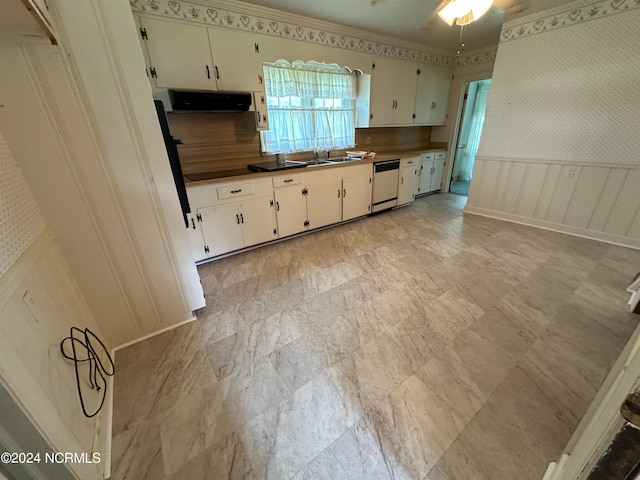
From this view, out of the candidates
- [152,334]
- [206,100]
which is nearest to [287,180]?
[206,100]

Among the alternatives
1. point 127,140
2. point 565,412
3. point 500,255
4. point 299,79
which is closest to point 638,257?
point 500,255

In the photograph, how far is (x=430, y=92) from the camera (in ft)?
14.8

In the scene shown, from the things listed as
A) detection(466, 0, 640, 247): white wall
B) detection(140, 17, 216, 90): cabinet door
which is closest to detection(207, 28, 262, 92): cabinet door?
detection(140, 17, 216, 90): cabinet door

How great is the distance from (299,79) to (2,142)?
2942 millimetres

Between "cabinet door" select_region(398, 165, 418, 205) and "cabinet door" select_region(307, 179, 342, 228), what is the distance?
132 centimetres

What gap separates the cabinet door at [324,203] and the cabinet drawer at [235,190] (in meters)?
0.77

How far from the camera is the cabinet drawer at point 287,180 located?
2.90m

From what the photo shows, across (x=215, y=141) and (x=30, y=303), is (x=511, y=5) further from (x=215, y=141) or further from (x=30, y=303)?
(x=30, y=303)

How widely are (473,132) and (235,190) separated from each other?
5.97 meters

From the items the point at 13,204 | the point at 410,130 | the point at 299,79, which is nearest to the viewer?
the point at 13,204

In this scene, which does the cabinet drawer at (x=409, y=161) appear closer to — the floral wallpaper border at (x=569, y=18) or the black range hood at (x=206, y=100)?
the floral wallpaper border at (x=569, y=18)

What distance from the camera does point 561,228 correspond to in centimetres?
333

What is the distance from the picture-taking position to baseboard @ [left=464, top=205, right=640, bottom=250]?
9.53ft

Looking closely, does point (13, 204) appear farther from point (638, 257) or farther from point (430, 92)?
point (430, 92)
